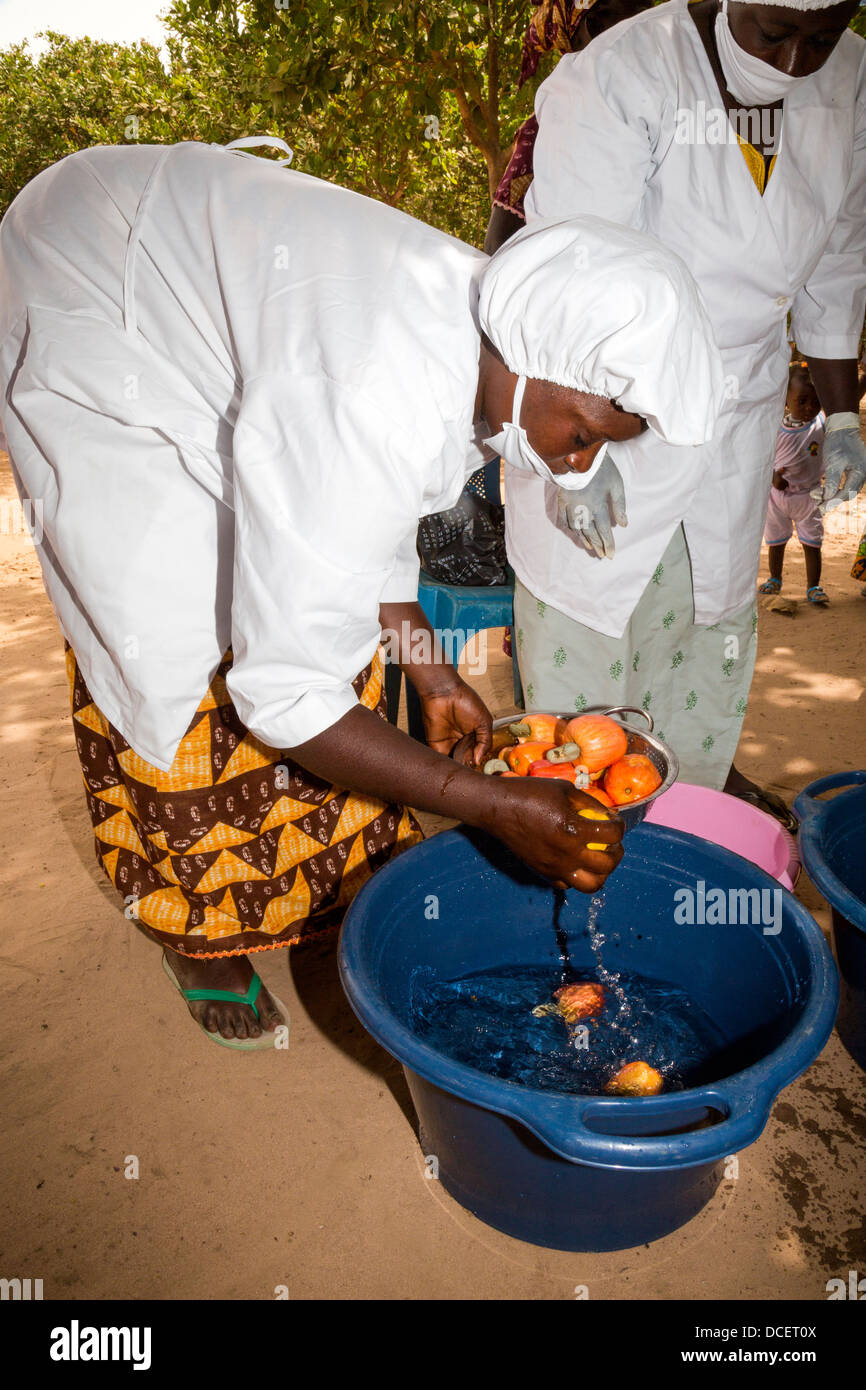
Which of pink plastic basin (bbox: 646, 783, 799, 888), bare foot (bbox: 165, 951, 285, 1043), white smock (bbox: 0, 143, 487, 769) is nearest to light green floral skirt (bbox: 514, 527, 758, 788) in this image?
pink plastic basin (bbox: 646, 783, 799, 888)

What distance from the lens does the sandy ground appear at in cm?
175

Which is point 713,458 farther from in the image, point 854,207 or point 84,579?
point 84,579

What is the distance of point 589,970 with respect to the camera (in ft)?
7.05

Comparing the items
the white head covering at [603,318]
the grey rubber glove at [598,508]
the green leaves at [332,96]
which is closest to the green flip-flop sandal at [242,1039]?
the grey rubber glove at [598,508]

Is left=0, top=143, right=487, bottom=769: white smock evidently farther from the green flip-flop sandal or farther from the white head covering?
the green flip-flop sandal

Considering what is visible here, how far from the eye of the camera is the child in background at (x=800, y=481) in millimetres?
4805

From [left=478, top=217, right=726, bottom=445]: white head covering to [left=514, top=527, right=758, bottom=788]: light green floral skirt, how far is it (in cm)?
102

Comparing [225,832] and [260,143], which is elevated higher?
[260,143]

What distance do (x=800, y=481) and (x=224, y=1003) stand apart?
4.21 meters

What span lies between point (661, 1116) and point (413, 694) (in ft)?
6.15

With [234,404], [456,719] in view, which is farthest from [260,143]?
[456,719]

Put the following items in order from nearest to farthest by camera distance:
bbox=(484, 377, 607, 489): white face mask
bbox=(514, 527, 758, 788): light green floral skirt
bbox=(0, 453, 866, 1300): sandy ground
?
bbox=(484, 377, 607, 489): white face mask, bbox=(0, 453, 866, 1300): sandy ground, bbox=(514, 527, 758, 788): light green floral skirt

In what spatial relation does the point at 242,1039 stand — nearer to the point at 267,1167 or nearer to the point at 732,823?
the point at 267,1167

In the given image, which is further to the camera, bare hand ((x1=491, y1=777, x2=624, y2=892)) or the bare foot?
the bare foot
